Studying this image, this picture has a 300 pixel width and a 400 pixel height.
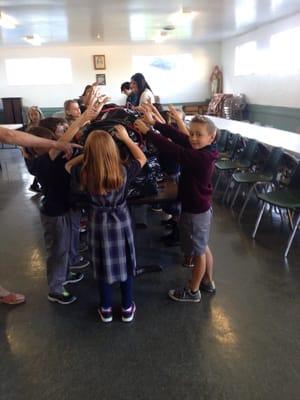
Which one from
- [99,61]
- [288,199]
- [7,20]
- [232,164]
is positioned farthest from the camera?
[99,61]

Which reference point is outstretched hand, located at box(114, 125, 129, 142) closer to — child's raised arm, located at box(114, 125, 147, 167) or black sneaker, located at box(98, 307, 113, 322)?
child's raised arm, located at box(114, 125, 147, 167)

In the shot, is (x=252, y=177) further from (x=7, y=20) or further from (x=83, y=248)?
(x=7, y=20)

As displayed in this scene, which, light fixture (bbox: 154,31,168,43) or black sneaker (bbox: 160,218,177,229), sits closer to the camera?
black sneaker (bbox: 160,218,177,229)

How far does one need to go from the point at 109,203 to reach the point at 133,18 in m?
5.99

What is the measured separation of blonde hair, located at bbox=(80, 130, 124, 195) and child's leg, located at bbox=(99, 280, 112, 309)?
59 centimetres

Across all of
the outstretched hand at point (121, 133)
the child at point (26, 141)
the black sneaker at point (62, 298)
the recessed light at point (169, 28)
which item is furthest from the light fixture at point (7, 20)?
the black sneaker at point (62, 298)

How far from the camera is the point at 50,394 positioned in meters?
1.57

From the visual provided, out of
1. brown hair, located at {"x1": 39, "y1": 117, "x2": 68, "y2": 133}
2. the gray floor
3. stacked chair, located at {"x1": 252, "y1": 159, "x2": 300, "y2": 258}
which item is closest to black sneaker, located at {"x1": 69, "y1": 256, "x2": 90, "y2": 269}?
the gray floor

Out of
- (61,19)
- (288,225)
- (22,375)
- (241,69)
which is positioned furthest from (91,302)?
(241,69)

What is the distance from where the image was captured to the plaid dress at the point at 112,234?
182 cm

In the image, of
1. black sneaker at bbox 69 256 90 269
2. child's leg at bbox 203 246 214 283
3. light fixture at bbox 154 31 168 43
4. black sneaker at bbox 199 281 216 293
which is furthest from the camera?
light fixture at bbox 154 31 168 43

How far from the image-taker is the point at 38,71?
11.0 m

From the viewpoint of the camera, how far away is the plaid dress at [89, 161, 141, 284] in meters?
1.82

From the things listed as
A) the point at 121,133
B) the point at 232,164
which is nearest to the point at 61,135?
the point at 121,133
